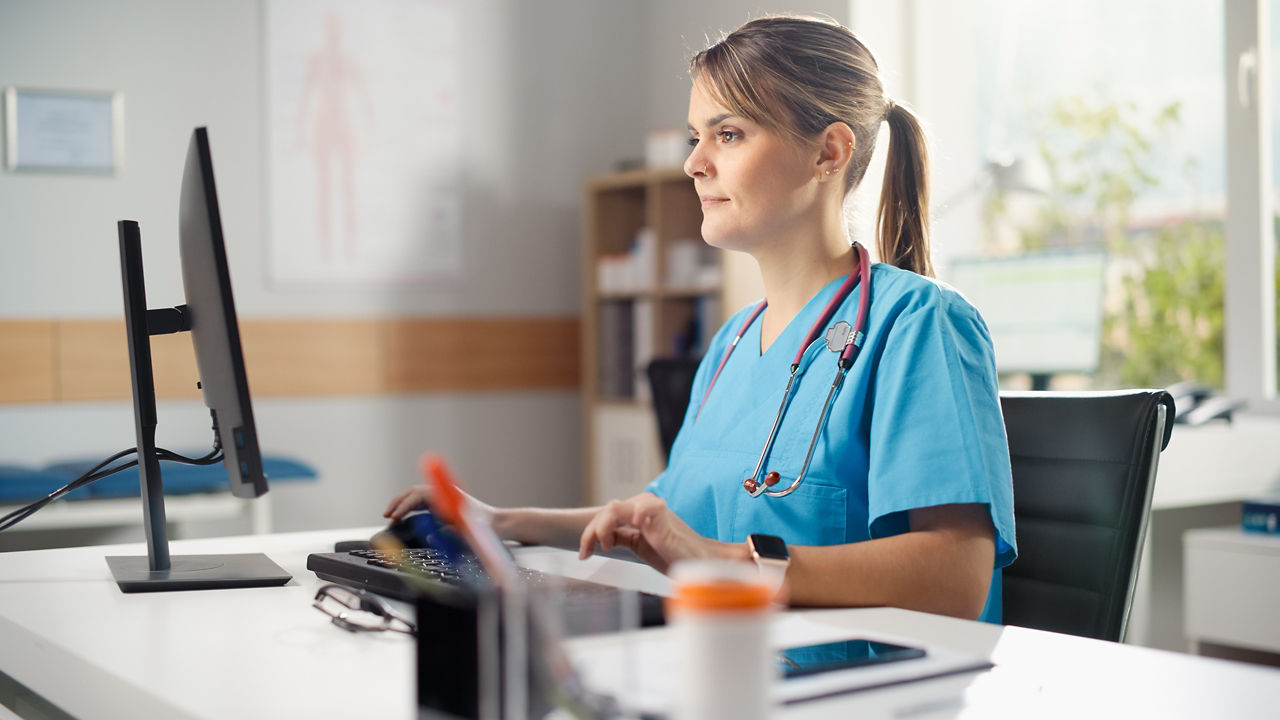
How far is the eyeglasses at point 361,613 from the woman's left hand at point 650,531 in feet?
0.55

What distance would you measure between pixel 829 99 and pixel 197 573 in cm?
91

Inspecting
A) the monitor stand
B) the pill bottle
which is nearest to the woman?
the monitor stand

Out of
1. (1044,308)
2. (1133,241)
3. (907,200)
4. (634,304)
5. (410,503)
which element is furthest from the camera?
(634,304)

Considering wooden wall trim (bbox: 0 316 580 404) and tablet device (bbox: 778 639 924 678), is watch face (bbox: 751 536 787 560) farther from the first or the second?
wooden wall trim (bbox: 0 316 580 404)

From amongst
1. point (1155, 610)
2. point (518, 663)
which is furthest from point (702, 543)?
point (1155, 610)

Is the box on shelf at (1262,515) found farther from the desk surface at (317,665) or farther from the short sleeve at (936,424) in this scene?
the desk surface at (317,665)

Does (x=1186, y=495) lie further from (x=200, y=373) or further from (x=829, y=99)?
(x=200, y=373)

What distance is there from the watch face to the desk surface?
0.06 m

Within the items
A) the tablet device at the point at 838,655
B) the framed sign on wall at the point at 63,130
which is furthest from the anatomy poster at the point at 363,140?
the tablet device at the point at 838,655

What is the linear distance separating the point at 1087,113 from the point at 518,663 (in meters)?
3.52

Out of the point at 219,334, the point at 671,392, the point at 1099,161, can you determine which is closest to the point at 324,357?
the point at 671,392

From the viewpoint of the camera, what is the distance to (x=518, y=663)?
24.7 inches

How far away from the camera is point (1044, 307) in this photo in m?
3.24

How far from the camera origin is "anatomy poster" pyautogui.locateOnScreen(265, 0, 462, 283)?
4.09 meters
